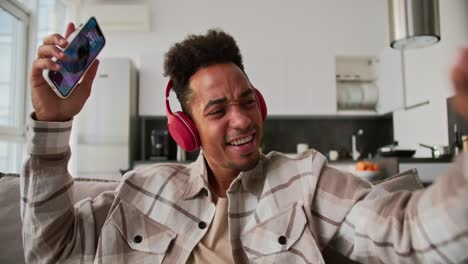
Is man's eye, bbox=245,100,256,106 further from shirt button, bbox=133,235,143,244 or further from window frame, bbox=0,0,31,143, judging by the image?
window frame, bbox=0,0,31,143

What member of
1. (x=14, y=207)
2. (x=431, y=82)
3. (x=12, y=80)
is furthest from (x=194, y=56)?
(x=12, y=80)

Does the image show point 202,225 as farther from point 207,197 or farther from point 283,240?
point 283,240

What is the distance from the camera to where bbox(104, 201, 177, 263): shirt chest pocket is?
0.97m

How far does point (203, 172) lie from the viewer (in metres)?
1.05

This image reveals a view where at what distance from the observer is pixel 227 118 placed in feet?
3.27

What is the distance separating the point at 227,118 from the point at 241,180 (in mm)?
158

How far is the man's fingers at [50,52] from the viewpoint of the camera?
83cm

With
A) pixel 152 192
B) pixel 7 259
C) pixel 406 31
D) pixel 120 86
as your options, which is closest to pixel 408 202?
pixel 152 192

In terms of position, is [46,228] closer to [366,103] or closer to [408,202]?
[408,202]

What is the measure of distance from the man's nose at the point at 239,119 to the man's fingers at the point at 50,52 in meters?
0.40

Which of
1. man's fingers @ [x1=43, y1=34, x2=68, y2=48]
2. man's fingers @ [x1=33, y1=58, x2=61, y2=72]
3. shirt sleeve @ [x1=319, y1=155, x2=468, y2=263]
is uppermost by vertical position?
man's fingers @ [x1=43, y1=34, x2=68, y2=48]

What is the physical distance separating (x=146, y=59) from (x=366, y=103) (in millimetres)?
2507

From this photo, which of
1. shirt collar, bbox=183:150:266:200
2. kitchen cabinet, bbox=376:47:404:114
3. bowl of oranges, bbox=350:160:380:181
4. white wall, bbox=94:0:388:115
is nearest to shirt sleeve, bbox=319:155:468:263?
shirt collar, bbox=183:150:266:200

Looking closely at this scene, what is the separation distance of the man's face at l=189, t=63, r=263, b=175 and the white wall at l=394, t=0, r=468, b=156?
2359mm
